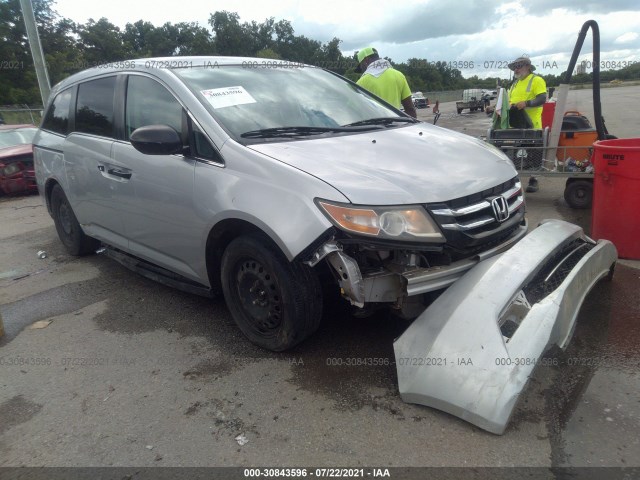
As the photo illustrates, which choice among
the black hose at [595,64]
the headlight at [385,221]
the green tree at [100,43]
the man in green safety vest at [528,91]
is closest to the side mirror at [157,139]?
the headlight at [385,221]

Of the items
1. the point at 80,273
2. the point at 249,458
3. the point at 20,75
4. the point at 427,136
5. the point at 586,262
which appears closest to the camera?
the point at 249,458

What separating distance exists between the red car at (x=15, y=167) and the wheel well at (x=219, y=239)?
8.18 meters

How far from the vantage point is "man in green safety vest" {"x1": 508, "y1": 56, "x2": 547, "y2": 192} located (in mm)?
6398

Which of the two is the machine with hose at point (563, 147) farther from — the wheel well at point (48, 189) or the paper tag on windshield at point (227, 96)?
the wheel well at point (48, 189)

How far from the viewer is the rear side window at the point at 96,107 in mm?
4117

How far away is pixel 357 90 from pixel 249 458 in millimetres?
3103

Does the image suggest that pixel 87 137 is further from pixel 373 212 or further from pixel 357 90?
pixel 373 212

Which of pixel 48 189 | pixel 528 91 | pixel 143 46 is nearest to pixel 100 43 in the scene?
pixel 143 46

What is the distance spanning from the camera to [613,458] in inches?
82.3

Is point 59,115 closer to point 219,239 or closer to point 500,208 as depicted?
point 219,239

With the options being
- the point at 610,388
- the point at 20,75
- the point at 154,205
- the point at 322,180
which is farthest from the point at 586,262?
the point at 20,75

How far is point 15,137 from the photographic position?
10328 millimetres

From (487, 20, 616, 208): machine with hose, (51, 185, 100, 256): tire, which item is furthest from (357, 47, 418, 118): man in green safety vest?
(51, 185, 100, 256): tire

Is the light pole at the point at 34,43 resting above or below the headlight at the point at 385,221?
above
